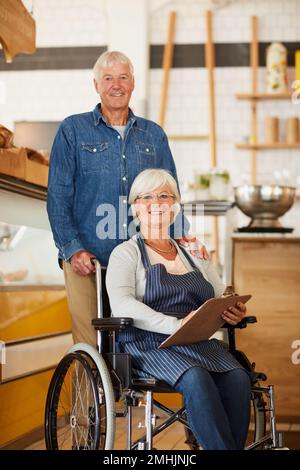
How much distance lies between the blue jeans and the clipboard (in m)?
0.13

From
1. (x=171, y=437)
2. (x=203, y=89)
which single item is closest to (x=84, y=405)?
(x=171, y=437)

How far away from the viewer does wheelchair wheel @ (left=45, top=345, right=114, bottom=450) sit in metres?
2.48

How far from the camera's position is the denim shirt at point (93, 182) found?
10.0 ft

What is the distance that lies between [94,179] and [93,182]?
0.04ft

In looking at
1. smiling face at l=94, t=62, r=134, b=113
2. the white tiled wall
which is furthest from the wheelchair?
the white tiled wall

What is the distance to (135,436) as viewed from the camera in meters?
4.26

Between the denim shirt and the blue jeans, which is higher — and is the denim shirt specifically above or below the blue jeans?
above

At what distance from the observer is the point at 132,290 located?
2.71m

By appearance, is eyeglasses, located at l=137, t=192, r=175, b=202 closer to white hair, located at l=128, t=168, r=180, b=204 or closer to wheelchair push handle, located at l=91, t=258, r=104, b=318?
white hair, located at l=128, t=168, r=180, b=204

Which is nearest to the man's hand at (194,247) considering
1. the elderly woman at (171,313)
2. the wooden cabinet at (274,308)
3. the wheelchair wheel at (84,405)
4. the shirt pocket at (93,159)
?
the elderly woman at (171,313)

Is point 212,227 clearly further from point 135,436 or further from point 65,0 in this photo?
point 135,436
